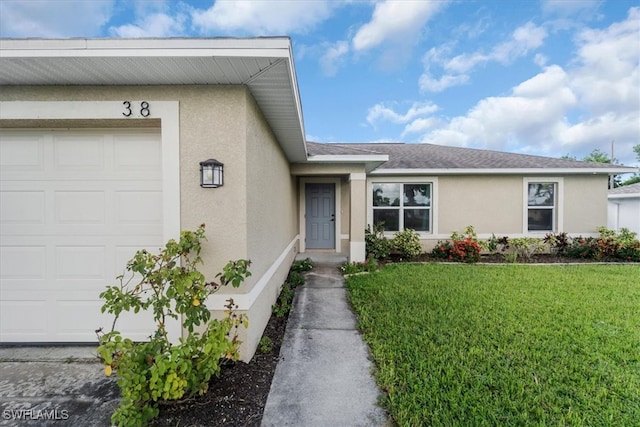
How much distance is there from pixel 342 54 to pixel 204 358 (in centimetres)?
1504

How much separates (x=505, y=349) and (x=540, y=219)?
8052 millimetres

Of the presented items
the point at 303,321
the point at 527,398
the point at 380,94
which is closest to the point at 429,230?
the point at 303,321

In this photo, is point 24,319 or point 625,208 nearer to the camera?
point 24,319

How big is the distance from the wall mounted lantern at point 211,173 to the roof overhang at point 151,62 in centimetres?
82

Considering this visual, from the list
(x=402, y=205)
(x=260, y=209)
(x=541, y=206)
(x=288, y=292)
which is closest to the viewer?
(x=260, y=209)

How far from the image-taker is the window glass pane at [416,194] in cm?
909

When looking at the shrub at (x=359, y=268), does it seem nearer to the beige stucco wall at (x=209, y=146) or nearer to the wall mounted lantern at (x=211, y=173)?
the beige stucco wall at (x=209, y=146)

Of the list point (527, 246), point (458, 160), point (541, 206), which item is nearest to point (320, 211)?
point (458, 160)

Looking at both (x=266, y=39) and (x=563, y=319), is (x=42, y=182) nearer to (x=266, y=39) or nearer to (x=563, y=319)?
(x=266, y=39)

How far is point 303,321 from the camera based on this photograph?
13.1ft

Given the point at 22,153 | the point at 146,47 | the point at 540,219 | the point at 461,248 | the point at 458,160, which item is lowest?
the point at 461,248

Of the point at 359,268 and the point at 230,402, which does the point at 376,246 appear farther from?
the point at 230,402

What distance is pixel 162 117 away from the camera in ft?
9.11

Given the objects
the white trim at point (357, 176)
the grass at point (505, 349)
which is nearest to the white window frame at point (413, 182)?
the white trim at point (357, 176)
